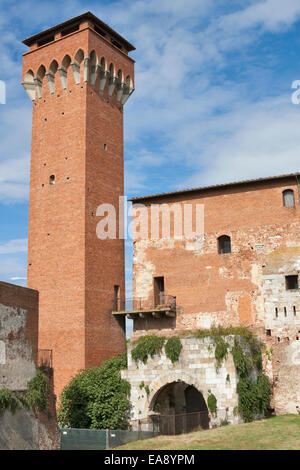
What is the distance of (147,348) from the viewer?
24016 mm

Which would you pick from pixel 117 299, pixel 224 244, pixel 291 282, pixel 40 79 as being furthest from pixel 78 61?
pixel 291 282

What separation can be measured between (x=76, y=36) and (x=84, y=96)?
325 cm

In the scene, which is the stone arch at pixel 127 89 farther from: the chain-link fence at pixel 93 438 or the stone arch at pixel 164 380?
the chain-link fence at pixel 93 438

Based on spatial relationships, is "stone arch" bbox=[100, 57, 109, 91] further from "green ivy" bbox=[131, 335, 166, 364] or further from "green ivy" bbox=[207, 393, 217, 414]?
"green ivy" bbox=[207, 393, 217, 414]

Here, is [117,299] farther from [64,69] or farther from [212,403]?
[64,69]

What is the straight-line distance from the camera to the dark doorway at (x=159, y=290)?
91.3ft

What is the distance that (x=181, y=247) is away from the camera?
27953mm

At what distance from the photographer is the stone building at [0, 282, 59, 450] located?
55.8ft

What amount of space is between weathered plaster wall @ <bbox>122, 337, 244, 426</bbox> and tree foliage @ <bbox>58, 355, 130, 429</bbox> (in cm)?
44

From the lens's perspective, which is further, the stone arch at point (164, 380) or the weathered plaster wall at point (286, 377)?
the weathered plaster wall at point (286, 377)

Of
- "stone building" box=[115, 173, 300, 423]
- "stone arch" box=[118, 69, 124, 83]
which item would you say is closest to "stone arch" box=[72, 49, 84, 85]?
"stone arch" box=[118, 69, 124, 83]

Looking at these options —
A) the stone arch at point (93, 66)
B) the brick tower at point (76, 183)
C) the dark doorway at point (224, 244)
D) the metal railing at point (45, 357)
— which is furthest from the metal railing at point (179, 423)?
the stone arch at point (93, 66)

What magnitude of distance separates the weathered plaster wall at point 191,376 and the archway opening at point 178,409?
502 mm
